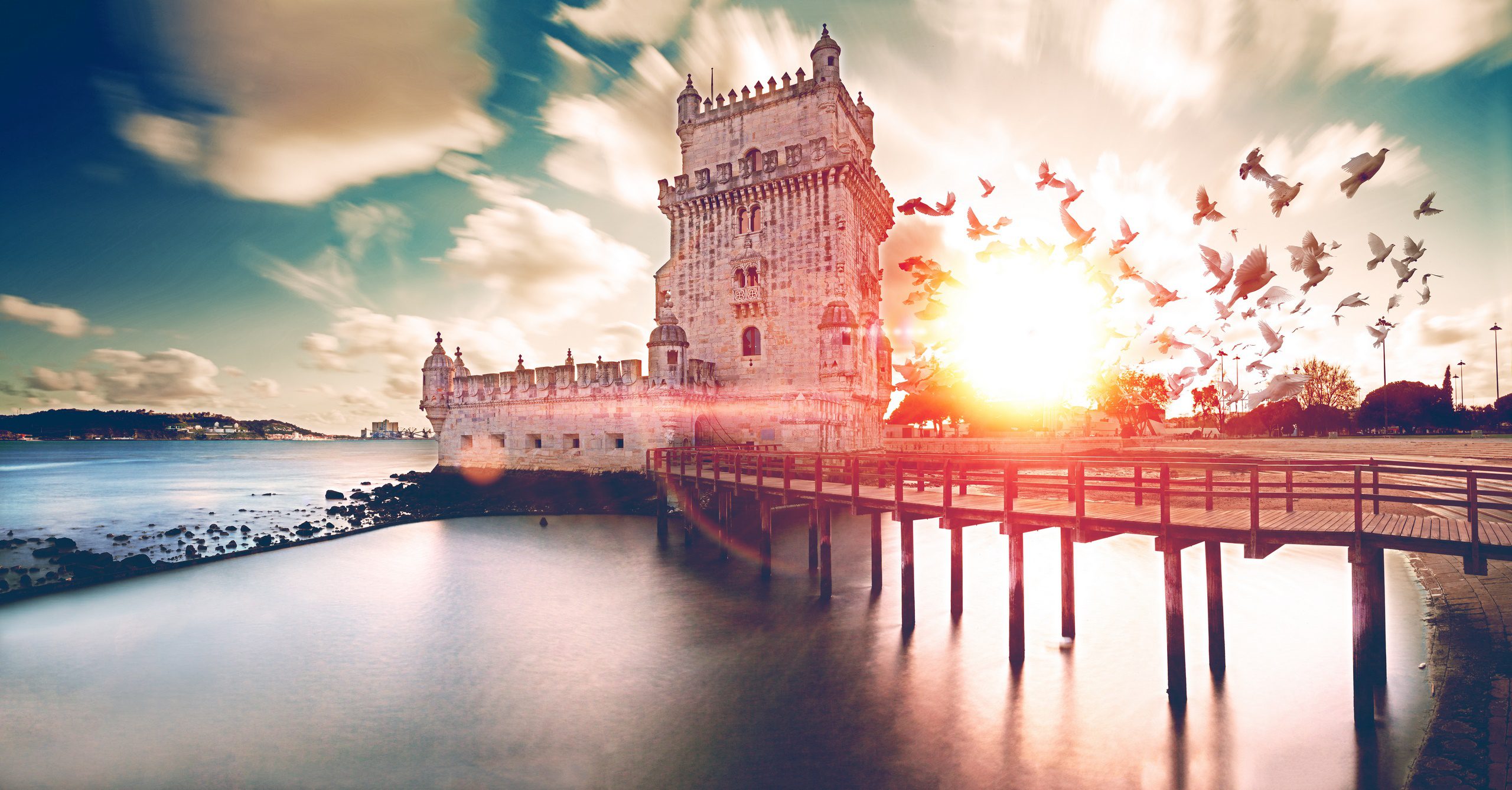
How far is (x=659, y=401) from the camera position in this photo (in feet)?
93.2

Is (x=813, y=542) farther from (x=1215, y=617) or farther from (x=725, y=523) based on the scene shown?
(x=1215, y=617)

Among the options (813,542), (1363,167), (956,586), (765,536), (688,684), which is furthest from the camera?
(813,542)

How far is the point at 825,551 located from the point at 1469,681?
1096cm

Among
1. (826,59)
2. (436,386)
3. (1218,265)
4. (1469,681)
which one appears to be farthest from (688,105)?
(1469,681)

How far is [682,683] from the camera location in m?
11.6

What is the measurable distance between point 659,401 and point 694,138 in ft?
43.9

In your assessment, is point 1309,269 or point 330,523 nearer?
point 1309,269

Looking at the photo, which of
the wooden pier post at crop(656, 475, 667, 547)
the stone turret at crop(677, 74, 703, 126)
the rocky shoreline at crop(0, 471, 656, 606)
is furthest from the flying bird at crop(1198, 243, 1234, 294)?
the stone turret at crop(677, 74, 703, 126)

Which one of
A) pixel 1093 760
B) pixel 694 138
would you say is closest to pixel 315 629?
pixel 1093 760

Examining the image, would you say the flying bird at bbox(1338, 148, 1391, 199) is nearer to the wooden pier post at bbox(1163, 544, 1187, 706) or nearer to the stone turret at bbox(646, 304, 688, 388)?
the wooden pier post at bbox(1163, 544, 1187, 706)

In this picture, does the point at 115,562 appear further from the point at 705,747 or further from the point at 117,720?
the point at 705,747

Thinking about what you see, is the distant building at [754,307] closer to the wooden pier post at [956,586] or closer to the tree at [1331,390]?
the wooden pier post at [956,586]

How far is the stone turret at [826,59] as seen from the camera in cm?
2897

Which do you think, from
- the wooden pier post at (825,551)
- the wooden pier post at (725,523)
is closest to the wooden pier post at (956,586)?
the wooden pier post at (825,551)
